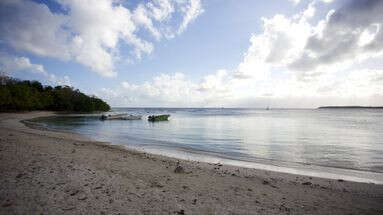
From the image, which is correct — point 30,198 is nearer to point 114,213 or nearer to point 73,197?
point 73,197

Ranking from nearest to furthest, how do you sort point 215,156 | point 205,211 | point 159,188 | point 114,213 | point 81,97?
1. point 114,213
2. point 205,211
3. point 159,188
4. point 215,156
5. point 81,97

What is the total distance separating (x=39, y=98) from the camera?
9169 cm

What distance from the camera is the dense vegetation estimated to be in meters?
76.8

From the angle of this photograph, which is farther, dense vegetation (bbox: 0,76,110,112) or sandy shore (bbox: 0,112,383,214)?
dense vegetation (bbox: 0,76,110,112)

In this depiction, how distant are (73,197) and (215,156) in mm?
12999

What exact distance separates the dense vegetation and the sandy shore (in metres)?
79.6

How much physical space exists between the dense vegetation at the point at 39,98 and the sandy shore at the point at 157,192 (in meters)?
79.6

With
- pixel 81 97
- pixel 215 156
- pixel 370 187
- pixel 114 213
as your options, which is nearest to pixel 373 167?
pixel 370 187

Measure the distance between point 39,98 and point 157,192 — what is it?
99.9m

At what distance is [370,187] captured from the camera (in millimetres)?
10477

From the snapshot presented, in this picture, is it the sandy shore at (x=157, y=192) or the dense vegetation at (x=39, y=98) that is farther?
the dense vegetation at (x=39, y=98)

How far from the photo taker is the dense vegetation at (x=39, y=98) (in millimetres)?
76750

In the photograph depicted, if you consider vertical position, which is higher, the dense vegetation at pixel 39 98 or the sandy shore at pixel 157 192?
the dense vegetation at pixel 39 98

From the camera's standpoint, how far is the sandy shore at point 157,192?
650 centimetres
